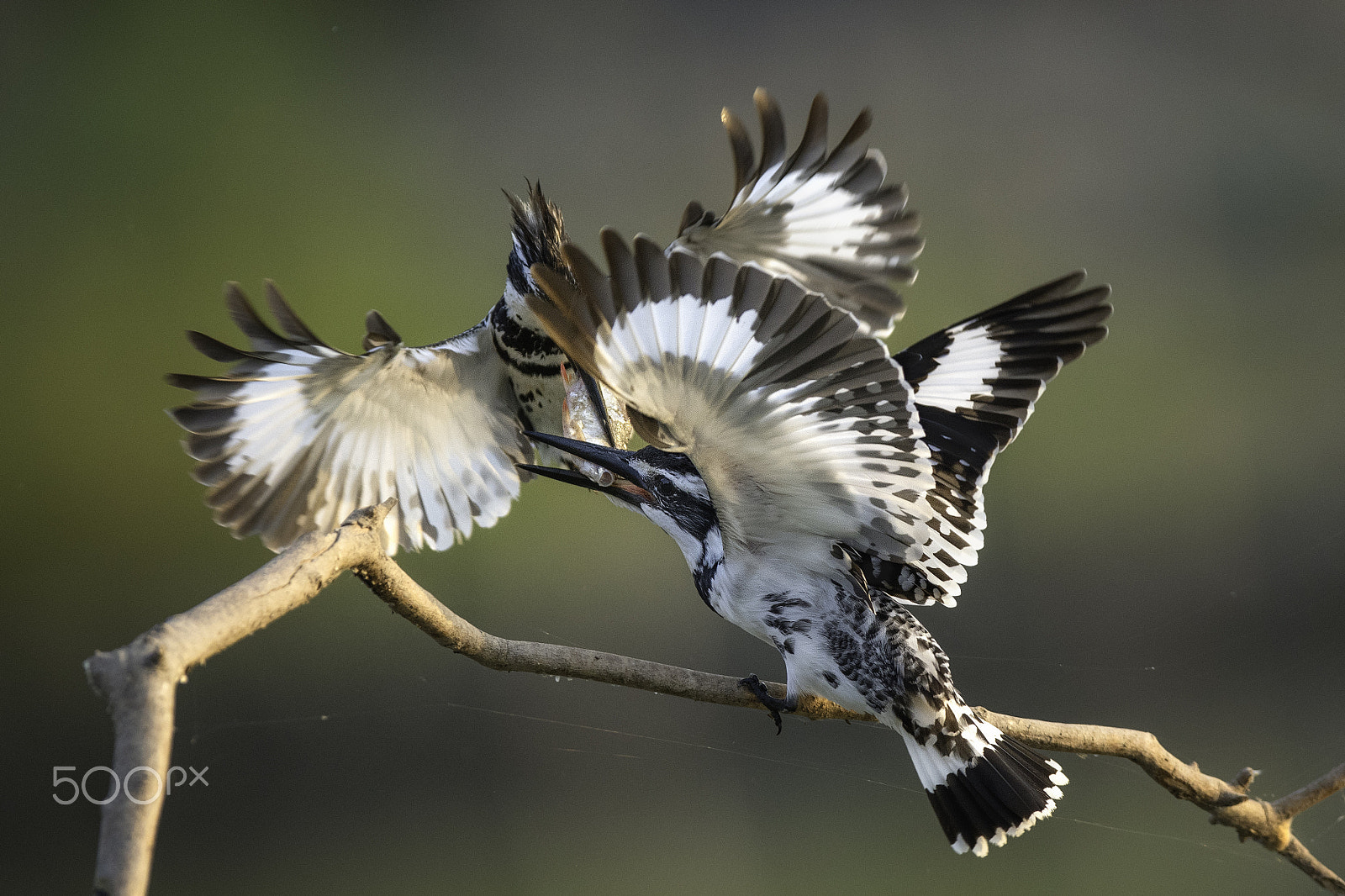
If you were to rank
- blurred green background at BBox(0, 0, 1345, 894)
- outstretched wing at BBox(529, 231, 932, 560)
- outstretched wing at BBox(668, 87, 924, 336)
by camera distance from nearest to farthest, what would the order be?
outstretched wing at BBox(529, 231, 932, 560)
outstretched wing at BBox(668, 87, 924, 336)
blurred green background at BBox(0, 0, 1345, 894)

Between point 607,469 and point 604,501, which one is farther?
point 604,501

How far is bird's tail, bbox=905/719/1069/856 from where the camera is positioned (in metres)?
0.88

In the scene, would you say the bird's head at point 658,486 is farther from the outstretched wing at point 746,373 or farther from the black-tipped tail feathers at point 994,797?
the black-tipped tail feathers at point 994,797

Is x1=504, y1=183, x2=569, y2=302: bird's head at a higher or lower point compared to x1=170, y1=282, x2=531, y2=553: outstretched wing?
higher

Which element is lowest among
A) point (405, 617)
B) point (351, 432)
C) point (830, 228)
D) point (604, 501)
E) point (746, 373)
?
point (405, 617)

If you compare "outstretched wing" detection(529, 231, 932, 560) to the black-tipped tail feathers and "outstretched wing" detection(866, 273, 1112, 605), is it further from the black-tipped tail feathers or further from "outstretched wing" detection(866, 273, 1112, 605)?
the black-tipped tail feathers

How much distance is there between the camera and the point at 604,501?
85.7 inches

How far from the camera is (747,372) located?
0.71 meters

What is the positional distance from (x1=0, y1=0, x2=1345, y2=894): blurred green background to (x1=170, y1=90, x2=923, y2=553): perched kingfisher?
0.82 meters

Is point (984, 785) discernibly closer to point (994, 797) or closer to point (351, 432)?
point (994, 797)

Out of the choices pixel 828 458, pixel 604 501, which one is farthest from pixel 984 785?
pixel 604 501

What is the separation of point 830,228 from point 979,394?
0.79ft

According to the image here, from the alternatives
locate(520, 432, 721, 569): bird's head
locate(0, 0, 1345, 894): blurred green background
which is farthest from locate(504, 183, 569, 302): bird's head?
locate(0, 0, 1345, 894): blurred green background

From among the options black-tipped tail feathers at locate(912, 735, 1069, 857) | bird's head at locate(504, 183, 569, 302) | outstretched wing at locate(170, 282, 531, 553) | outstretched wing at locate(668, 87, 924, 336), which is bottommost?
black-tipped tail feathers at locate(912, 735, 1069, 857)
